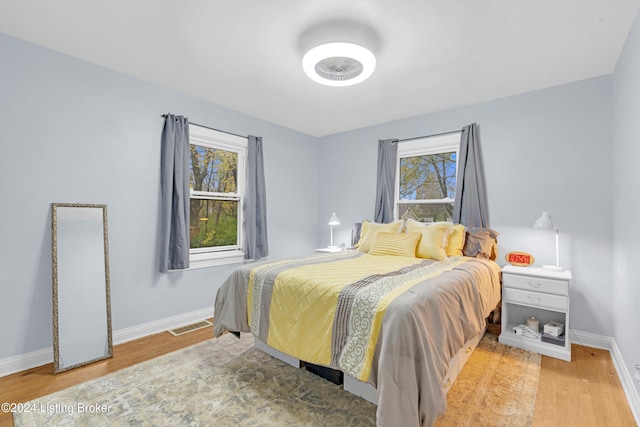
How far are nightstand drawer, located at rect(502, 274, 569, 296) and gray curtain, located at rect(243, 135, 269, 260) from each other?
278 centimetres

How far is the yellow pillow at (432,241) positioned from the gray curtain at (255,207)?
1.95 meters

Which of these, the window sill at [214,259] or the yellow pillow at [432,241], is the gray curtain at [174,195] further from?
the yellow pillow at [432,241]

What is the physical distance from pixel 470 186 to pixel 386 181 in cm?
108

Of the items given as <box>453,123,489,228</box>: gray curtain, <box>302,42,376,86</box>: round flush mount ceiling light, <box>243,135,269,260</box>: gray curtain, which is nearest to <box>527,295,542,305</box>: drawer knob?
<box>453,123,489,228</box>: gray curtain

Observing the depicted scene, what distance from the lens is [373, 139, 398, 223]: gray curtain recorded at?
13.3 feet

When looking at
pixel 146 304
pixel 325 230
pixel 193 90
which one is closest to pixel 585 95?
pixel 325 230

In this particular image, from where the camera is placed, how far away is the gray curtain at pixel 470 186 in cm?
330

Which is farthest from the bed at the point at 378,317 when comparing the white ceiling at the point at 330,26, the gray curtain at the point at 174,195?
the white ceiling at the point at 330,26

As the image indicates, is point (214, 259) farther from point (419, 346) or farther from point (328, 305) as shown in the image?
point (419, 346)

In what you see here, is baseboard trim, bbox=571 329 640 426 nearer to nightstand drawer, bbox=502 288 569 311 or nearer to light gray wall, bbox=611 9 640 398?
light gray wall, bbox=611 9 640 398

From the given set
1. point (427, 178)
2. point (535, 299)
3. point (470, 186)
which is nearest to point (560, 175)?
point (470, 186)

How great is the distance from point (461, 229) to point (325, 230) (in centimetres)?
223

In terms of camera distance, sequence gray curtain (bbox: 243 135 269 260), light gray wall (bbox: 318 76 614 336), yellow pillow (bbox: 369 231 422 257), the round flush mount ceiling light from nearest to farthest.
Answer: the round flush mount ceiling light → light gray wall (bbox: 318 76 614 336) → yellow pillow (bbox: 369 231 422 257) → gray curtain (bbox: 243 135 269 260)

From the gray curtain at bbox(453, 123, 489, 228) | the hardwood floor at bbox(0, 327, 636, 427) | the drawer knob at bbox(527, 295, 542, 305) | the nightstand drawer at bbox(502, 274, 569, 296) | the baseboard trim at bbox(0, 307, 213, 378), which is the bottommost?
the hardwood floor at bbox(0, 327, 636, 427)
